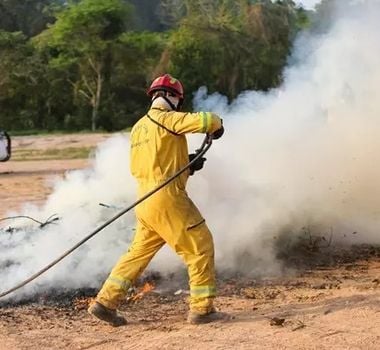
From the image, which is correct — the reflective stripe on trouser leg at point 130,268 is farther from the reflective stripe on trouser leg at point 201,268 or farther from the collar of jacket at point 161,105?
the collar of jacket at point 161,105

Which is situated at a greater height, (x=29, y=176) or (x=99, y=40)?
(x=99, y=40)

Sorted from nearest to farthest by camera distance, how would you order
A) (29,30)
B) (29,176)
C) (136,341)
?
(136,341), (29,176), (29,30)

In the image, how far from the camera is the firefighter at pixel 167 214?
5.27m

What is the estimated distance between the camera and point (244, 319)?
17.6 ft

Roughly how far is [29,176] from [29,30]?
103ft

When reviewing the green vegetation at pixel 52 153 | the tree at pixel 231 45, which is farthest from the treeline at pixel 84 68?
the green vegetation at pixel 52 153

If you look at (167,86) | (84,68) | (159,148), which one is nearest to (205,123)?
(159,148)

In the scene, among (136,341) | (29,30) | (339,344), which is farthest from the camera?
(29,30)

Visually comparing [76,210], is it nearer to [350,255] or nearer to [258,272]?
[258,272]

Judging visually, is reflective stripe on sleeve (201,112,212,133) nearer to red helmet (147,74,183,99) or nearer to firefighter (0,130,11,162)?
red helmet (147,74,183,99)

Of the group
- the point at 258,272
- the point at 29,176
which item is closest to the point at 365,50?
the point at 258,272

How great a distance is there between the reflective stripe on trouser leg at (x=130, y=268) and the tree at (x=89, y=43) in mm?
28454

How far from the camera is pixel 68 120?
34.6m

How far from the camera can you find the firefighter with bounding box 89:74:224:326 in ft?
17.3
